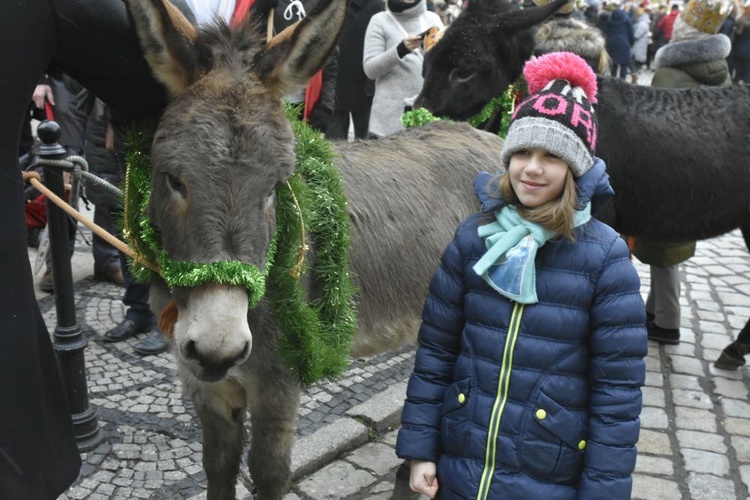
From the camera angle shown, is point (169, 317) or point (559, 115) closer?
point (559, 115)

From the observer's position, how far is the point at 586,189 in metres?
2.28

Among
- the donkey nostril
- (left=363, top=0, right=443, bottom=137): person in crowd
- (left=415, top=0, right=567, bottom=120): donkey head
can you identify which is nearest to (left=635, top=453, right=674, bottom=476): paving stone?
(left=415, top=0, right=567, bottom=120): donkey head

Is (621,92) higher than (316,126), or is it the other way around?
(621,92)

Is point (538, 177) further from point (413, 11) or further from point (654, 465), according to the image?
point (413, 11)

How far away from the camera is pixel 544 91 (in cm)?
237

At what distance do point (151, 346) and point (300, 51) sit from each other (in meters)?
3.20

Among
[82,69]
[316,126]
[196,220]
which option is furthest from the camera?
[316,126]

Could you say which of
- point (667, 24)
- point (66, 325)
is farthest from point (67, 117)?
point (667, 24)

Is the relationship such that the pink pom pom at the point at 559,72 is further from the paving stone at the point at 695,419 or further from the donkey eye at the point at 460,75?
the paving stone at the point at 695,419

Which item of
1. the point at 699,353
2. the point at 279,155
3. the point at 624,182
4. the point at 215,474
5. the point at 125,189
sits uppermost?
Result: the point at 279,155

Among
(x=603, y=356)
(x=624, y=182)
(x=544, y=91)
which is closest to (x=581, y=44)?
(x=624, y=182)

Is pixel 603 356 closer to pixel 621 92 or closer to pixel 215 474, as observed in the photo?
pixel 215 474

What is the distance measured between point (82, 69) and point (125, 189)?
605 mm

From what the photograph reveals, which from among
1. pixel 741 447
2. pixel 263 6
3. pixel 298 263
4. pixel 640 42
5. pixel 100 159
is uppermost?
pixel 263 6
